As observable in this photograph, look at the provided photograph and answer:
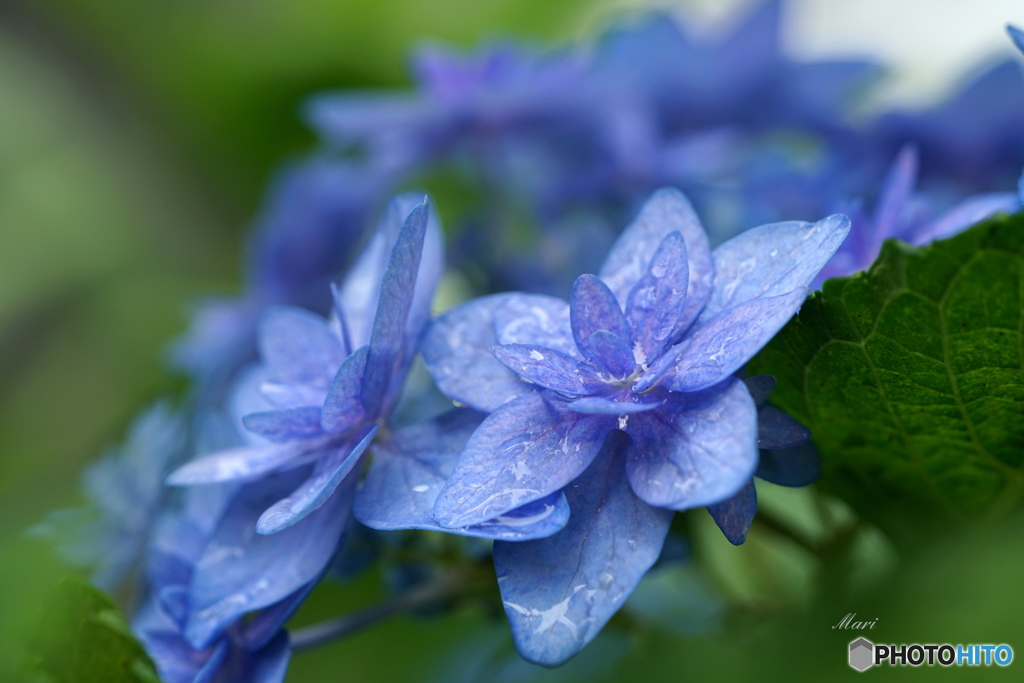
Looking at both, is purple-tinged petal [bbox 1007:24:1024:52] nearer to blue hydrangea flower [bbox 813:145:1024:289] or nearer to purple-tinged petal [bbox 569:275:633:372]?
blue hydrangea flower [bbox 813:145:1024:289]

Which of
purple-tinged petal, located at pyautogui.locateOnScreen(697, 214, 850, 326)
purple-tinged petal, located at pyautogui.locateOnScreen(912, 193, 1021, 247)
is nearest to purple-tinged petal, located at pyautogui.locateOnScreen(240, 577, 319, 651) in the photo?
purple-tinged petal, located at pyautogui.locateOnScreen(697, 214, 850, 326)

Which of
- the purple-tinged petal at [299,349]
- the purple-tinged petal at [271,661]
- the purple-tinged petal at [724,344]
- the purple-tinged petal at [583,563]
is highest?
the purple-tinged petal at [724,344]

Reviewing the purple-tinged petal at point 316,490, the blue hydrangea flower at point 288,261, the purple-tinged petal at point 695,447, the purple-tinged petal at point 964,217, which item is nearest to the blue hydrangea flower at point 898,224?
the purple-tinged petal at point 964,217

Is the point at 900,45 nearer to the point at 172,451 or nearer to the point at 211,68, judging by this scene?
the point at 211,68

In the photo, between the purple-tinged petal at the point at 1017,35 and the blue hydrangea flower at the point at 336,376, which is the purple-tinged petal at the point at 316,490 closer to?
the blue hydrangea flower at the point at 336,376

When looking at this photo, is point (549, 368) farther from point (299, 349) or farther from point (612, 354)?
point (299, 349)

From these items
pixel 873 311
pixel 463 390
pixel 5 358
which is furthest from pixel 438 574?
pixel 5 358

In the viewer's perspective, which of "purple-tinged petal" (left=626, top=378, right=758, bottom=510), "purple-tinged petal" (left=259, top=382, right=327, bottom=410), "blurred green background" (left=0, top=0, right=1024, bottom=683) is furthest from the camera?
"blurred green background" (left=0, top=0, right=1024, bottom=683)

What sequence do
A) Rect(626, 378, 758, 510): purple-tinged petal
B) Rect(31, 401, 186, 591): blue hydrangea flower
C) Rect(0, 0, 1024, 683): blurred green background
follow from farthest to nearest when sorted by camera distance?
Rect(0, 0, 1024, 683): blurred green background < Rect(31, 401, 186, 591): blue hydrangea flower < Rect(626, 378, 758, 510): purple-tinged petal
